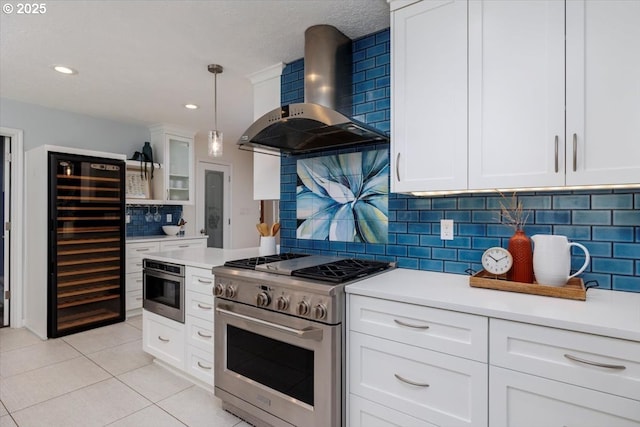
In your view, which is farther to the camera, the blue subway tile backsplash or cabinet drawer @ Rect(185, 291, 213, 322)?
cabinet drawer @ Rect(185, 291, 213, 322)

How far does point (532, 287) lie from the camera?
1475mm

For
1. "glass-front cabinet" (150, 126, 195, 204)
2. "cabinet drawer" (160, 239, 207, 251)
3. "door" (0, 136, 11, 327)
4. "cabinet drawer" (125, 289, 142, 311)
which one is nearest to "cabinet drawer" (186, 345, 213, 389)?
"cabinet drawer" (125, 289, 142, 311)

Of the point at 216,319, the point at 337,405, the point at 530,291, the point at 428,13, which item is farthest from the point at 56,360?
the point at 428,13

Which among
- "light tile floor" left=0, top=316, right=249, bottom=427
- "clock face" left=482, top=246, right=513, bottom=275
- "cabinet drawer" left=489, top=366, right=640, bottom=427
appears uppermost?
"clock face" left=482, top=246, right=513, bottom=275

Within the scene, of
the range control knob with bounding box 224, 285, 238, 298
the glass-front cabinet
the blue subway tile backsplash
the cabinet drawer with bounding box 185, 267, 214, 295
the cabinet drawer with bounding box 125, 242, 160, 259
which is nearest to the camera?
the blue subway tile backsplash

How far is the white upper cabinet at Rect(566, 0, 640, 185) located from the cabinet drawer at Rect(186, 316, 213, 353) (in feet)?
7.15

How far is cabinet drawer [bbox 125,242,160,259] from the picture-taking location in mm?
3967

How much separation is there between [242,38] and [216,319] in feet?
6.08

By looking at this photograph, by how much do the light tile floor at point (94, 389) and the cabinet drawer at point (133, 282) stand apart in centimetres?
82

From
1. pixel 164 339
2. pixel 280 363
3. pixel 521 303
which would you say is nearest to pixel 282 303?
pixel 280 363

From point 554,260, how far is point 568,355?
0.47m

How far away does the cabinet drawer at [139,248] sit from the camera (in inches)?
156

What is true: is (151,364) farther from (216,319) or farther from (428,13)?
(428,13)

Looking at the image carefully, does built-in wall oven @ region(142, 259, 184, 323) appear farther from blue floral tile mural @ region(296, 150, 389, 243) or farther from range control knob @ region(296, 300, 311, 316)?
range control knob @ region(296, 300, 311, 316)
